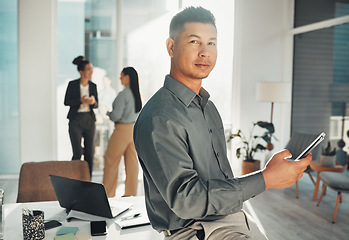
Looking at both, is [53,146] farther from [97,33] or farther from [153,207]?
[153,207]

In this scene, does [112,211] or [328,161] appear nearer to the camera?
[112,211]

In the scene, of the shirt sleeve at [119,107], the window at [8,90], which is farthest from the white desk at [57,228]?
the window at [8,90]

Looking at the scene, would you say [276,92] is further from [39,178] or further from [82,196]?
[82,196]

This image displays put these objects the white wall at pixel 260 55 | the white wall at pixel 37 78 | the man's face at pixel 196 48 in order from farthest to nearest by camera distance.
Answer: the white wall at pixel 260 55, the white wall at pixel 37 78, the man's face at pixel 196 48

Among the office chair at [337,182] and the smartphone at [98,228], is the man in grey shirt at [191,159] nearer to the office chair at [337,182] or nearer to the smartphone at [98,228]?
the smartphone at [98,228]

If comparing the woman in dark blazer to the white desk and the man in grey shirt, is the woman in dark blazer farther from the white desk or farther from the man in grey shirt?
the man in grey shirt

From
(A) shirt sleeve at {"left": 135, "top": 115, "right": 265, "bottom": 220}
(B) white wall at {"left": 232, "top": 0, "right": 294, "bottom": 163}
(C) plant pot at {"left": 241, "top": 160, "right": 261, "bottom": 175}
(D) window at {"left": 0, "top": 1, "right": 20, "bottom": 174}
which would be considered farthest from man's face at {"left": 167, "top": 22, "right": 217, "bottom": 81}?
(B) white wall at {"left": 232, "top": 0, "right": 294, "bottom": 163}

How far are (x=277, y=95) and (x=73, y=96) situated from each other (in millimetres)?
3007

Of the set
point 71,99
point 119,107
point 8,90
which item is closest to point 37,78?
point 8,90

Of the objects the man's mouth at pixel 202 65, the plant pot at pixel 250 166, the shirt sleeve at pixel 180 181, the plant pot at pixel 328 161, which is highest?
the man's mouth at pixel 202 65

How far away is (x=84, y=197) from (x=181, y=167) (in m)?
0.84

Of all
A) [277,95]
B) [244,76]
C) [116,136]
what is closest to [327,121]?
[277,95]

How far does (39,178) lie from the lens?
2250mm

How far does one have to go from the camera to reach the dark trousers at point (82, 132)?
460 cm
